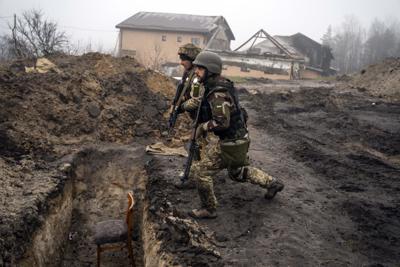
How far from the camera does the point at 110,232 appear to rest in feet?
18.0

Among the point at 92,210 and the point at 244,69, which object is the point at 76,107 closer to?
the point at 92,210

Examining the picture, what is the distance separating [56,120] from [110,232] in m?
4.30

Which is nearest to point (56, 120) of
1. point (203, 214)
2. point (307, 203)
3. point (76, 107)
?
point (76, 107)

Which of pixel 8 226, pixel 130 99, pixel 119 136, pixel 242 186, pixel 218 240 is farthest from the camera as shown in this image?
pixel 130 99

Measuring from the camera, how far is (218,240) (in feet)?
15.2

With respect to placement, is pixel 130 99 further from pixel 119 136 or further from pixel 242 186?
pixel 242 186

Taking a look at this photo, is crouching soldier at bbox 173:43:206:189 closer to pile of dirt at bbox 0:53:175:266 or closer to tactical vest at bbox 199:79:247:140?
tactical vest at bbox 199:79:247:140

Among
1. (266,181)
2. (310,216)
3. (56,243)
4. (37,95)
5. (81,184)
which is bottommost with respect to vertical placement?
(56,243)

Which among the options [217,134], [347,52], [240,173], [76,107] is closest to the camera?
[217,134]

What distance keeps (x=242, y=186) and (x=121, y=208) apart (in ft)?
8.98

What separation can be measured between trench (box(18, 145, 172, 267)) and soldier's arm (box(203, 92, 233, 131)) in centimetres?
174

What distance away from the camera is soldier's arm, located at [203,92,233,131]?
15.3 feet

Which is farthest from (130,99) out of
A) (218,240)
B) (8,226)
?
(218,240)

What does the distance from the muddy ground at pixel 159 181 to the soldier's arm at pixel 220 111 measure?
4.01 feet
